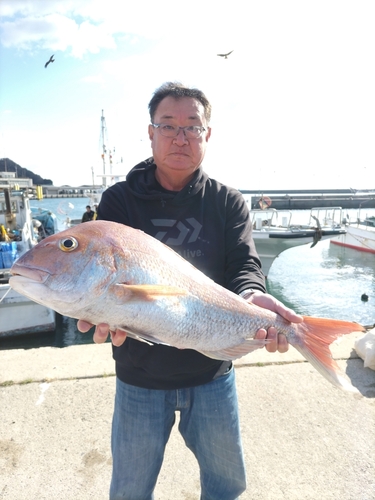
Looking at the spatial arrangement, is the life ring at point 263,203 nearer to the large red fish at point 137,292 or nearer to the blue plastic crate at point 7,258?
the blue plastic crate at point 7,258

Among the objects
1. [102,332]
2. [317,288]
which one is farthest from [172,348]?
[317,288]

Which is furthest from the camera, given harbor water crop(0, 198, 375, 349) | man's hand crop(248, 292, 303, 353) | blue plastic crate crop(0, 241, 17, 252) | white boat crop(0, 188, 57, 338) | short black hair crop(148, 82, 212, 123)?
harbor water crop(0, 198, 375, 349)

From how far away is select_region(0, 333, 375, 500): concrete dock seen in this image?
2.49 metres

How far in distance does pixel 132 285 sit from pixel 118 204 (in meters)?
0.71

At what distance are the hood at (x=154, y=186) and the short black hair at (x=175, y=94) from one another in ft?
1.17

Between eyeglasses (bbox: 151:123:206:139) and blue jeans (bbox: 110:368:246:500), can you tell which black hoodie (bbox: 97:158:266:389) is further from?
eyeglasses (bbox: 151:123:206:139)

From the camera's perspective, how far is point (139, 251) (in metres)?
1.72

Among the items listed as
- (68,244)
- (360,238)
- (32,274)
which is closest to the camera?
(32,274)

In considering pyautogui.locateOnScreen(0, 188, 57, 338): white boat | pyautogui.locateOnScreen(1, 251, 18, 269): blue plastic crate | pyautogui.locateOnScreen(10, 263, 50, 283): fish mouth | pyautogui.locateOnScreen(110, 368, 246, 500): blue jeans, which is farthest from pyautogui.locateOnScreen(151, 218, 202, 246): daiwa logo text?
pyautogui.locateOnScreen(1, 251, 18, 269): blue plastic crate

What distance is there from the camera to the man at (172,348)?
1.95 m

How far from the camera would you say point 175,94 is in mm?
2076

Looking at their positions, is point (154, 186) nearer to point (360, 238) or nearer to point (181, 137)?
point (181, 137)

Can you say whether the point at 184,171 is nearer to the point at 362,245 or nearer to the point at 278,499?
the point at 278,499

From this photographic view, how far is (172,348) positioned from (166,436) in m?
0.56
